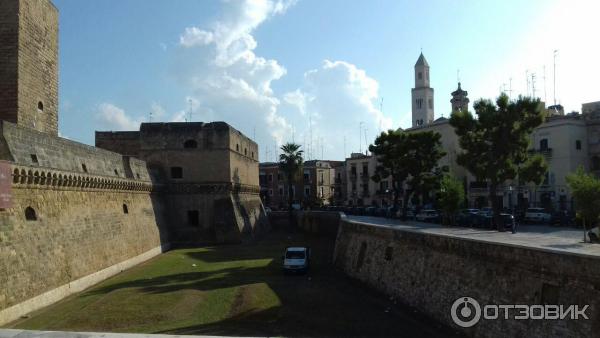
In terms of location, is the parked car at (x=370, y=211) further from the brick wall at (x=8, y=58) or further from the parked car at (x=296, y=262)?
the brick wall at (x=8, y=58)

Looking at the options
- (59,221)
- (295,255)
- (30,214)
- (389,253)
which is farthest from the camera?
(295,255)

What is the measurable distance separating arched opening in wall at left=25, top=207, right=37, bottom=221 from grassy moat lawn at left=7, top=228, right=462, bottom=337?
348cm

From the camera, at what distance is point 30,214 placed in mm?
19359

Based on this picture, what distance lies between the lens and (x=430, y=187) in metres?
40.0

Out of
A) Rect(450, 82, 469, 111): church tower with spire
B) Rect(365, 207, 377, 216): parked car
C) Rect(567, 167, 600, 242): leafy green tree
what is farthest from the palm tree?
Rect(567, 167, 600, 242): leafy green tree

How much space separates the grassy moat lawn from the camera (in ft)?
52.5

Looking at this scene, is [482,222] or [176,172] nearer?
[482,222]

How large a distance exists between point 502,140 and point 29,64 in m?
26.0

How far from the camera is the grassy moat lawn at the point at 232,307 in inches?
631

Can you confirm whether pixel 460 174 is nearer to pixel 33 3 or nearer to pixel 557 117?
pixel 557 117

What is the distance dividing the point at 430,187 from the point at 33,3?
29937 millimetres

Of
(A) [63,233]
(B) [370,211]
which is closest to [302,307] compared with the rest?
(A) [63,233]

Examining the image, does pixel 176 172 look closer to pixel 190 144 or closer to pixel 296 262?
pixel 190 144

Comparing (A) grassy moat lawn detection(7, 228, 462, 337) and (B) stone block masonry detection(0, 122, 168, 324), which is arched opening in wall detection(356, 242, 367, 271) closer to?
(A) grassy moat lawn detection(7, 228, 462, 337)
